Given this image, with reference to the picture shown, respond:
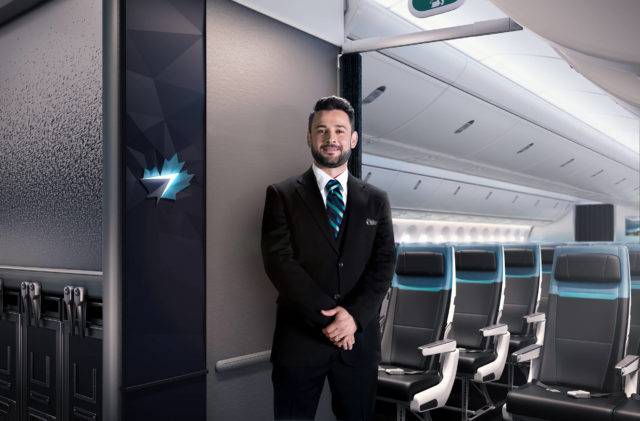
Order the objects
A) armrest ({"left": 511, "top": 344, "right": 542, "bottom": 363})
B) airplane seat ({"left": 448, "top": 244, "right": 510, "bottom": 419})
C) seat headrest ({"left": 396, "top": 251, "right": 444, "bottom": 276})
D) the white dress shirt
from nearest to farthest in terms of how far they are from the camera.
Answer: the white dress shirt → armrest ({"left": 511, "top": 344, "right": 542, "bottom": 363}) → seat headrest ({"left": 396, "top": 251, "right": 444, "bottom": 276}) → airplane seat ({"left": 448, "top": 244, "right": 510, "bottom": 419})

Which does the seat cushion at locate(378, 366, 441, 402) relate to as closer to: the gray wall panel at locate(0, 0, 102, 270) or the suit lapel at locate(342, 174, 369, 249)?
the suit lapel at locate(342, 174, 369, 249)

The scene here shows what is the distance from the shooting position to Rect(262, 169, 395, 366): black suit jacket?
2.47 meters

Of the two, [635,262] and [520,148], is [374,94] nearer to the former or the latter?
[635,262]

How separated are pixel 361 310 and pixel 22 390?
6.93 ft

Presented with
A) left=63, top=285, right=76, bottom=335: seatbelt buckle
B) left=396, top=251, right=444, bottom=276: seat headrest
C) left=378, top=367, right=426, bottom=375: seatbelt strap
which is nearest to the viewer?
left=63, top=285, right=76, bottom=335: seatbelt buckle

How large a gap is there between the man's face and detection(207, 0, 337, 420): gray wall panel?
559mm

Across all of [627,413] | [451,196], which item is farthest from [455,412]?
[451,196]

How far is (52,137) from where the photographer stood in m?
3.30

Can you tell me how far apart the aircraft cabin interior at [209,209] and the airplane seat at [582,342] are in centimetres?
1

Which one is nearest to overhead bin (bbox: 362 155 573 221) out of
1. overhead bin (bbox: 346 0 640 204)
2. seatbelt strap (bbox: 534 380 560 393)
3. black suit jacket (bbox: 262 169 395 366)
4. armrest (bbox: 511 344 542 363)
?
overhead bin (bbox: 346 0 640 204)

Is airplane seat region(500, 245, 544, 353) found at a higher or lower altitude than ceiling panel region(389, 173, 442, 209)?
lower

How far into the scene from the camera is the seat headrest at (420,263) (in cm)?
449

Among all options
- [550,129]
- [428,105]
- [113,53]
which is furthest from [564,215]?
[113,53]

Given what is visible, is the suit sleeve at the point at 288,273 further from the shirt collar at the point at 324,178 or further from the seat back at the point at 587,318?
the seat back at the point at 587,318
